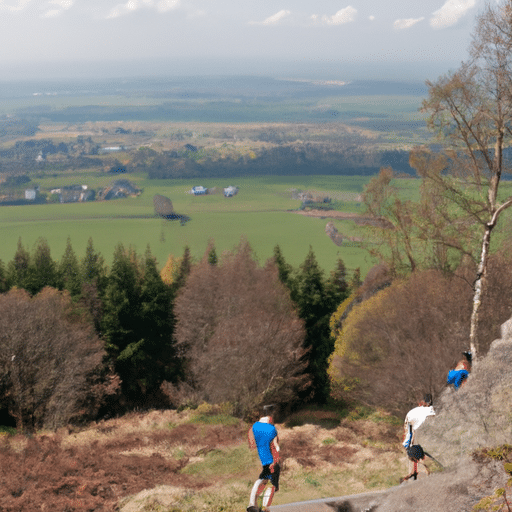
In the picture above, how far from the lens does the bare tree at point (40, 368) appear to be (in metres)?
26.4

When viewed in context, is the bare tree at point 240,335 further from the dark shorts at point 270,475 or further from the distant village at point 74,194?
the distant village at point 74,194

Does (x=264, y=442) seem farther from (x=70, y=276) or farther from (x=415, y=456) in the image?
(x=70, y=276)

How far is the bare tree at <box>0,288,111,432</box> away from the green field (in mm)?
50494

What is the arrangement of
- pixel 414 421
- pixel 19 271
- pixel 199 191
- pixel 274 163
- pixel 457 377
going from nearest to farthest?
1. pixel 414 421
2. pixel 457 377
3. pixel 19 271
4. pixel 199 191
5. pixel 274 163

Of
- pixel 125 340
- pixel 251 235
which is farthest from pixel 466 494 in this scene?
pixel 251 235

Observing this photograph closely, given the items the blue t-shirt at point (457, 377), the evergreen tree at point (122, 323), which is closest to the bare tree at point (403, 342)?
the blue t-shirt at point (457, 377)

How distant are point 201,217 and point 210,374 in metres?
93.9

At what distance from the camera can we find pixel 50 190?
14762 centimetres

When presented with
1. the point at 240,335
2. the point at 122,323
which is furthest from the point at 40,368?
the point at 122,323

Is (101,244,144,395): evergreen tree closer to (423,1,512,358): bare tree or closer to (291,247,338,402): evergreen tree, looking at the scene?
(291,247,338,402): evergreen tree

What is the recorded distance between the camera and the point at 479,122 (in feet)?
66.5

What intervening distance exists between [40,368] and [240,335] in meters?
11.1

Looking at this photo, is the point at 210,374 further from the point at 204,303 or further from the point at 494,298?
the point at 494,298

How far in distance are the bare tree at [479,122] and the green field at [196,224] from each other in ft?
170
